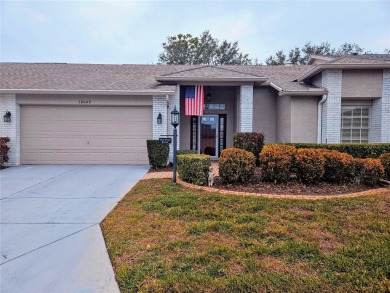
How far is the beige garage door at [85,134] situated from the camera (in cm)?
1072

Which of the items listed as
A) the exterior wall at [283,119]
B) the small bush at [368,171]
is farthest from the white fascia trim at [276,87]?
the small bush at [368,171]

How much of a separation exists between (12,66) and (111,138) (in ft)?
26.0

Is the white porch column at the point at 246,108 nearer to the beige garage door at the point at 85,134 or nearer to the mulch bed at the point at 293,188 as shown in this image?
the beige garage door at the point at 85,134

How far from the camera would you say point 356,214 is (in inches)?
171

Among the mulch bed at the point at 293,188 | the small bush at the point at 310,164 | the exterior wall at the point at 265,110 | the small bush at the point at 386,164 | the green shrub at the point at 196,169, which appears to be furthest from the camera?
the exterior wall at the point at 265,110

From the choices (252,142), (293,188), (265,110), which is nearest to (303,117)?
(265,110)

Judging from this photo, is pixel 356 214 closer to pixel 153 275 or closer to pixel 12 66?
pixel 153 275

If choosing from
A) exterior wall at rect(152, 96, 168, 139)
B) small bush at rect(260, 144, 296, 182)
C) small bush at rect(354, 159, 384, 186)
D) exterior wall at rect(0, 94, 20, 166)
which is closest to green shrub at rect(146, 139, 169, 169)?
exterior wall at rect(152, 96, 168, 139)

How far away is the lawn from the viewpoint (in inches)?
103

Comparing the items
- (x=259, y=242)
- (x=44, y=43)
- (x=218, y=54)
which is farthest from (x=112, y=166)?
(x=218, y=54)

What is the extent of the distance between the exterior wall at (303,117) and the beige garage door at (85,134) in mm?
6131

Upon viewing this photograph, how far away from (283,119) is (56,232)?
33.7 feet

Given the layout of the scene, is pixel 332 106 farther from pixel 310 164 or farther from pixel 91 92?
pixel 91 92

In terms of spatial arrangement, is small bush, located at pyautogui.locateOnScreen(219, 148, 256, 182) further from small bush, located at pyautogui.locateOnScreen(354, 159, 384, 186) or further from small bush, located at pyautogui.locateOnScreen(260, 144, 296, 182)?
small bush, located at pyautogui.locateOnScreen(354, 159, 384, 186)
